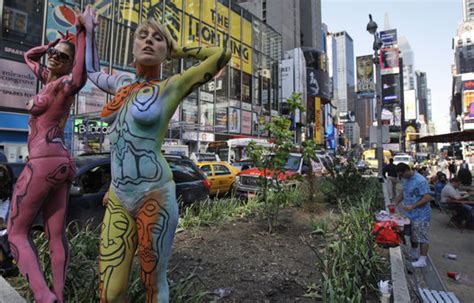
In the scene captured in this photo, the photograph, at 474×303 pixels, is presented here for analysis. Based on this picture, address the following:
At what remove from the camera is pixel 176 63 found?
2600cm

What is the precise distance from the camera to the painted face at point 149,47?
198 cm

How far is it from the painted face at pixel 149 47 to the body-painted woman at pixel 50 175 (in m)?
0.67

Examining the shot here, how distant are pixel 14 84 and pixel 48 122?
17.3 m

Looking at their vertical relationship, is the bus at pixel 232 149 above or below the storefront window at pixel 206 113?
below

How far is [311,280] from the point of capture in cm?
369

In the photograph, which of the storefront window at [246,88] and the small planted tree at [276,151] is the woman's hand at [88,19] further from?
the storefront window at [246,88]

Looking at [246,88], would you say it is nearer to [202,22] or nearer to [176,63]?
[202,22]

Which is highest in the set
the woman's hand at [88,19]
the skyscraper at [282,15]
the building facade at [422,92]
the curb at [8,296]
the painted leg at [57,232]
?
the building facade at [422,92]

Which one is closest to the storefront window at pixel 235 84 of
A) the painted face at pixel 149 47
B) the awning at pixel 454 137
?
the awning at pixel 454 137

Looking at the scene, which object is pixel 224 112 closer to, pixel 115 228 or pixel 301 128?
pixel 301 128

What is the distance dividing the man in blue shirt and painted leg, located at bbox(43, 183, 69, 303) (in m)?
5.23

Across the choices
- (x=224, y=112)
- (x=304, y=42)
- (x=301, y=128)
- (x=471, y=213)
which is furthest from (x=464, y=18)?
(x=471, y=213)

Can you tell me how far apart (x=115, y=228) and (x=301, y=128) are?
162 ft

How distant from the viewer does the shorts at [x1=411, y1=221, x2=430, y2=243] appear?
5.61m
